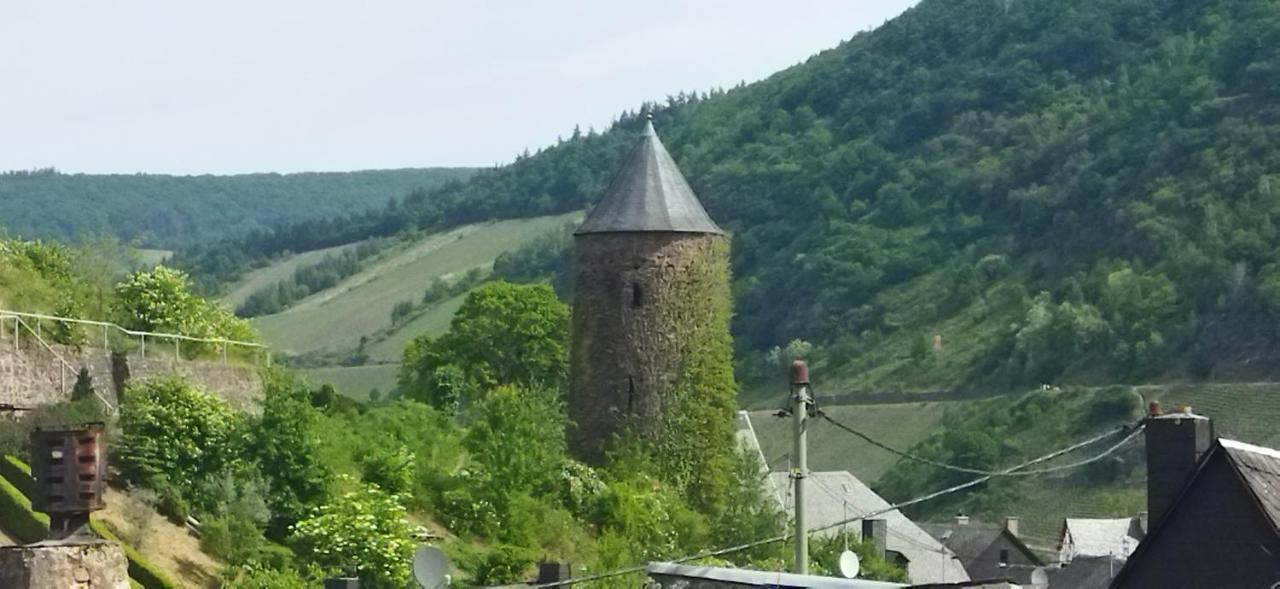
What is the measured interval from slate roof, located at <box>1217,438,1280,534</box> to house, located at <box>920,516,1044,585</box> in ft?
171

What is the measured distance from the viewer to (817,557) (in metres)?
48.8

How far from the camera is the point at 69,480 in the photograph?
20547 millimetres

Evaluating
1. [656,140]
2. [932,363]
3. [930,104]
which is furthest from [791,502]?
[930,104]

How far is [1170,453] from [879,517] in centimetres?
4109

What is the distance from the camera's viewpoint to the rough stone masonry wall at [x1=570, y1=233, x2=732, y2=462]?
53.6 metres

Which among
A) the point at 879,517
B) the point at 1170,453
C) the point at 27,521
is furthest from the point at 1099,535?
the point at 1170,453

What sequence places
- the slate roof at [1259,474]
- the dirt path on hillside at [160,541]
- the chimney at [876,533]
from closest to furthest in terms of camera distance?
the slate roof at [1259,474] < the dirt path on hillside at [160,541] < the chimney at [876,533]

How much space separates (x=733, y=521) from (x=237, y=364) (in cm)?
961

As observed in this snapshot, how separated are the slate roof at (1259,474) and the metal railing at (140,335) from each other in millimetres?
21424

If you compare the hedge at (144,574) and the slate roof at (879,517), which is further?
the slate roof at (879,517)

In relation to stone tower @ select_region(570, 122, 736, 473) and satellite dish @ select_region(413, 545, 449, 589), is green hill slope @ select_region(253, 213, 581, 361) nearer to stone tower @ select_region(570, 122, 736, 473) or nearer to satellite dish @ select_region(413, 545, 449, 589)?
stone tower @ select_region(570, 122, 736, 473)

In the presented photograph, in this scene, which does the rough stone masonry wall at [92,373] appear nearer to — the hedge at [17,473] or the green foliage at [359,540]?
the hedge at [17,473]

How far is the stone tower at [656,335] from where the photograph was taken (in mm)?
53562

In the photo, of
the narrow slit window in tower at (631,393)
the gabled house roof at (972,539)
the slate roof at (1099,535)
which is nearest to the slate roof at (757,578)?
the narrow slit window in tower at (631,393)
